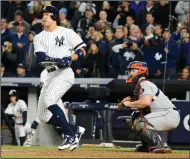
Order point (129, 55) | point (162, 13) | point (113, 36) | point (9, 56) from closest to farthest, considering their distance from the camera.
Result: point (129, 55) → point (113, 36) → point (162, 13) → point (9, 56)

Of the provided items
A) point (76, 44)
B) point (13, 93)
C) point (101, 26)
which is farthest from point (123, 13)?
point (76, 44)

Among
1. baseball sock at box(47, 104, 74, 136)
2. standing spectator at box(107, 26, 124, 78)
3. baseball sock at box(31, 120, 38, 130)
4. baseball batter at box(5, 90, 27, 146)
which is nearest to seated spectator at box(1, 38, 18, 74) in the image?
baseball batter at box(5, 90, 27, 146)

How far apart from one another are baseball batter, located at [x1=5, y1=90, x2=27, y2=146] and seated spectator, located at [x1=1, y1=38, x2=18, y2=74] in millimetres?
788

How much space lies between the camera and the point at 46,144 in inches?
595

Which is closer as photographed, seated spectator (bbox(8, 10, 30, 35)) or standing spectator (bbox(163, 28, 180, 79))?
standing spectator (bbox(163, 28, 180, 79))

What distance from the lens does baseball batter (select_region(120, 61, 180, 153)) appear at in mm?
10320

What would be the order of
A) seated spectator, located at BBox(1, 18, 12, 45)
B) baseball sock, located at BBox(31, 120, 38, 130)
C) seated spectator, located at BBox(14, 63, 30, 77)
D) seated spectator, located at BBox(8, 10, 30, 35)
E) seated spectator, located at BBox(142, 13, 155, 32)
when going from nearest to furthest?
1. baseball sock, located at BBox(31, 120, 38, 130)
2. seated spectator, located at BBox(142, 13, 155, 32)
3. seated spectator, located at BBox(14, 63, 30, 77)
4. seated spectator, located at BBox(1, 18, 12, 45)
5. seated spectator, located at BBox(8, 10, 30, 35)

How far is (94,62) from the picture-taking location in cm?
1664

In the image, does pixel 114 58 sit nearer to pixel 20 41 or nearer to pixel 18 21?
pixel 20 41

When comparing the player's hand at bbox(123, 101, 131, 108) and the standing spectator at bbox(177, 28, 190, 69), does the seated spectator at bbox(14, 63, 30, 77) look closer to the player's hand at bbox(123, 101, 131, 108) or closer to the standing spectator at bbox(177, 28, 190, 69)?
the standing spectator at bbox(177, 28, 190, 69)

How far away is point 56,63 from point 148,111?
60.0 inches

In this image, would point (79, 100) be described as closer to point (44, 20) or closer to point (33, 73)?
point (33, 73)

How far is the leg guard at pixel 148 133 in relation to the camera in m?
10.3

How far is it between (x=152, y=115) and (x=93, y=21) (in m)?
7.23
